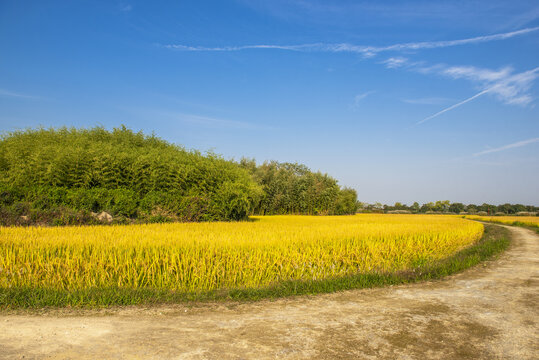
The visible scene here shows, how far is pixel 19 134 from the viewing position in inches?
816

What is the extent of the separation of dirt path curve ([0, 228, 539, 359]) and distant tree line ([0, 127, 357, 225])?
1079 cm

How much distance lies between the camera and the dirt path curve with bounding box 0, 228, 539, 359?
11.3 ft

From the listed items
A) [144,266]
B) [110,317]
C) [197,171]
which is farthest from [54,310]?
[197,171]

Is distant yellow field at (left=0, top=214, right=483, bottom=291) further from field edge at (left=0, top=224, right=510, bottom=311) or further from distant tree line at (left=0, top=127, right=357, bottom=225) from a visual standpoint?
distant tree line at (left=0, top=127, right=357, bottom=225)

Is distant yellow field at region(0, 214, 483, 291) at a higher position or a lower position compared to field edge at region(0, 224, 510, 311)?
higher

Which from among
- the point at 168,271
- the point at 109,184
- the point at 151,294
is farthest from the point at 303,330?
the point at 109,184

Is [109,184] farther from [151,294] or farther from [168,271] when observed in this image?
[151,294]

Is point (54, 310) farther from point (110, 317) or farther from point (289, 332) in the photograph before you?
point (289, 332)

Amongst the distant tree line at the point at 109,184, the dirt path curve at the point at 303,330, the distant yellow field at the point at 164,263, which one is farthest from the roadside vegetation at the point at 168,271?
the distant tree line at the point at 109,184

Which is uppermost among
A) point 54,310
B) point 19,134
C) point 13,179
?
point 19,134

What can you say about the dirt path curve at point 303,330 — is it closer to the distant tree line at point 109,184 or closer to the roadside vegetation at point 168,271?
the roadside vegetation at point 168,271

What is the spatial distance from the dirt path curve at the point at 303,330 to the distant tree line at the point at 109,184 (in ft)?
35.4

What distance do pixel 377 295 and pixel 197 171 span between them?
1279 cm

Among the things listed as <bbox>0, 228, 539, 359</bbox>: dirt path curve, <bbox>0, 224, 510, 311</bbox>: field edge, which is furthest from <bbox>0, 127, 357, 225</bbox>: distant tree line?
<bbox>0, 228, 539, 359</bbox>: dirt path curve
